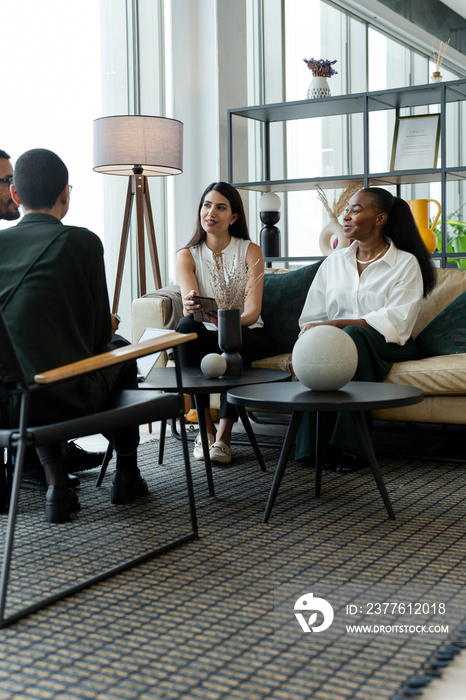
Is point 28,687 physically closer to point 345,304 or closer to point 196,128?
point 345,304

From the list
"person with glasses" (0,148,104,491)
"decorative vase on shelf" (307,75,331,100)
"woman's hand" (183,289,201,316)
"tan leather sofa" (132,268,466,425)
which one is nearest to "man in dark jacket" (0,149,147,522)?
"person with glasses" (0,148,104,491)

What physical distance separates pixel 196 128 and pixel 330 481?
→ 3.17 meters

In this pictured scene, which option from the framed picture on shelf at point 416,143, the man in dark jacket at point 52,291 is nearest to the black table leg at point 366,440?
the man in dark jacket at point 52,291

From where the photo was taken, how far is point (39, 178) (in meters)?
2.32

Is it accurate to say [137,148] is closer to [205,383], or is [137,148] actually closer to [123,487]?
[205,383]

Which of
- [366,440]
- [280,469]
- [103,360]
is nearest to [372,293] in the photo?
[366,440]

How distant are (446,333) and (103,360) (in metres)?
2.02

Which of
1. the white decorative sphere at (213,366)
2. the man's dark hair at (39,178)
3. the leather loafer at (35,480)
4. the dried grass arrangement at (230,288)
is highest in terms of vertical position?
the man's dark hair at (39,178)

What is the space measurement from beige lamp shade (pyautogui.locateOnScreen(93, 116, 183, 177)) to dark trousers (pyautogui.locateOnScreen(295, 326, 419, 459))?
5.33 feet

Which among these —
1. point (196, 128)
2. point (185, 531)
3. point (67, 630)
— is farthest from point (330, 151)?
point (67, 630)

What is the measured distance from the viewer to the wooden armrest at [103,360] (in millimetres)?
1769

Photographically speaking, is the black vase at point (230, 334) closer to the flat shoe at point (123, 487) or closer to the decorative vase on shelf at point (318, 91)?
the flat shoe at point (123, 487)

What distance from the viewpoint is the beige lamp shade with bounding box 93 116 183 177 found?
4180 mm

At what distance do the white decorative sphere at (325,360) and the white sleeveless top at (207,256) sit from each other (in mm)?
1304
